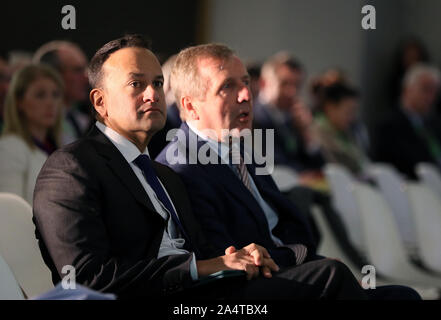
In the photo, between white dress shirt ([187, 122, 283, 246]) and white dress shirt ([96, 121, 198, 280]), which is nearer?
white dress shirt ([96, 121, 198, 280])

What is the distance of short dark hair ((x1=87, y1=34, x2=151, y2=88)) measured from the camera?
2119mm

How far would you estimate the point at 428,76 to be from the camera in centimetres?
631

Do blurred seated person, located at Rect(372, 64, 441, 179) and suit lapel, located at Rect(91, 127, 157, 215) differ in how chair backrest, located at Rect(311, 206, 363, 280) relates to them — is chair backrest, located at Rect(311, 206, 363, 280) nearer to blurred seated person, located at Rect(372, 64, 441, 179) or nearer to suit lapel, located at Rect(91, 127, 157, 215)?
suit lapel, located at Rect(91, 127, 157, 215)

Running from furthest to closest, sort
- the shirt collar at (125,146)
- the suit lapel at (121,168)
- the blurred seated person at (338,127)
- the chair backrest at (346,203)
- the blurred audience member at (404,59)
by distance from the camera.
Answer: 1. the blurred audience member at (404,59)
2. the blurred seated person at (338,127)
3. the chair backrest at (346,203)
4. the shirt collar at (125,146)
5. the suit lapel at (121,168)

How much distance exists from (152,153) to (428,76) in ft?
12.9

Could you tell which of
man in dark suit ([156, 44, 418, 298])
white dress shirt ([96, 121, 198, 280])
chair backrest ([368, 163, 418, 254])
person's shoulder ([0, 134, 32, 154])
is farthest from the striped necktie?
chair backrest ([368, 163, 418, 254])

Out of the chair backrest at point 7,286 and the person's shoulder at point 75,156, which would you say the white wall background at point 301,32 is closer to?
the person's shoulder at point 75,156

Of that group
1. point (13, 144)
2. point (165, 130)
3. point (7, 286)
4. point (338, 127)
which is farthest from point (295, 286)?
point (338, 127)

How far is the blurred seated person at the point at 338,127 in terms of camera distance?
18.9 ft

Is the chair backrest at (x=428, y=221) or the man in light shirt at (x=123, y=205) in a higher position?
the man in light shirt at (x=123, y=205)

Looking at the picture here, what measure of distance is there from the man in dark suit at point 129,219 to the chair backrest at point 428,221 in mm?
2089

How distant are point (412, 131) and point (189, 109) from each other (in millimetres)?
3879

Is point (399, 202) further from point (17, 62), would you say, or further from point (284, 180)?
point (17, 62)

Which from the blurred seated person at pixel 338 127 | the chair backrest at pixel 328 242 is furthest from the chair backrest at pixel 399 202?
the blurred seated person at pixel 338 127
